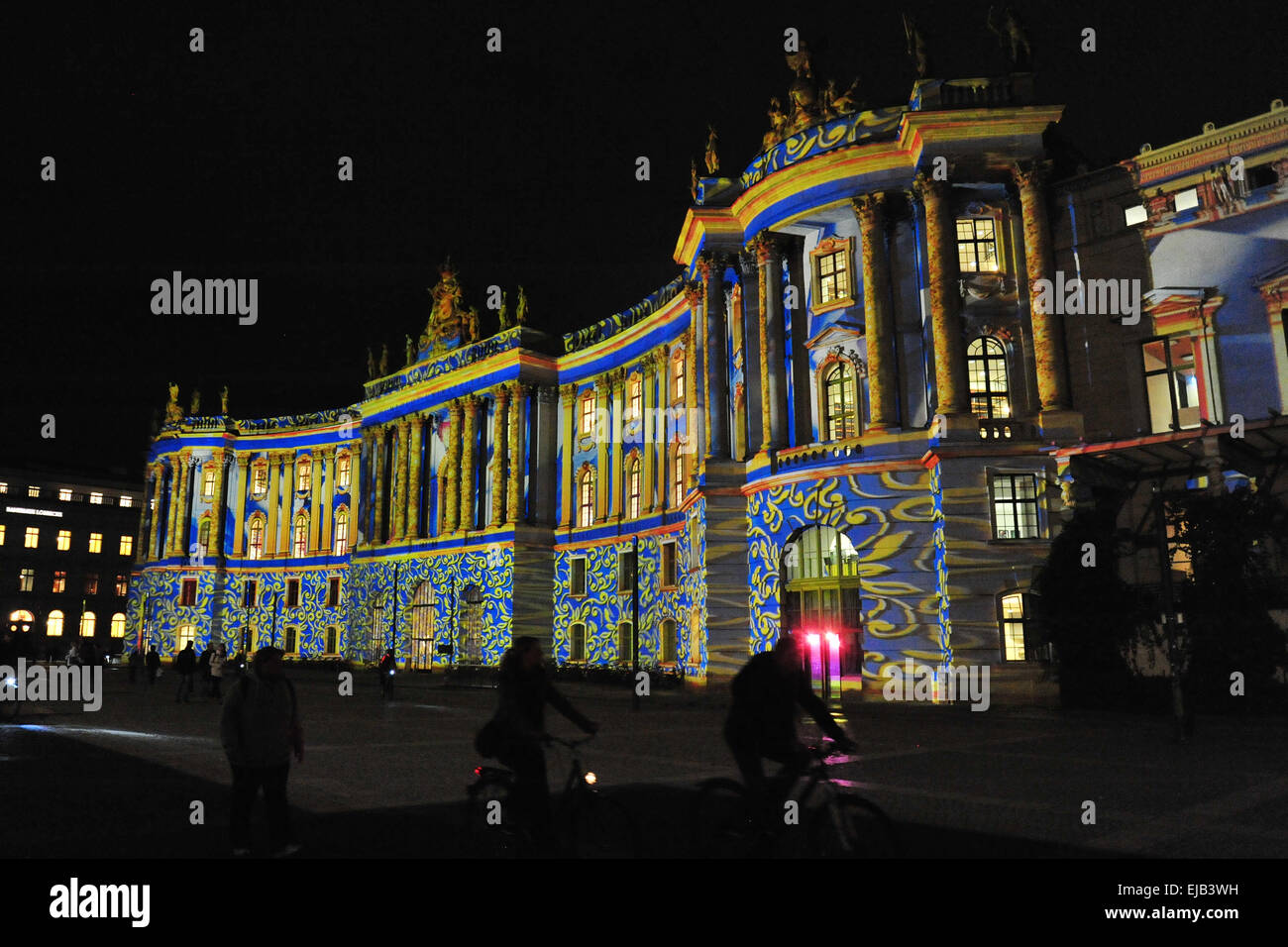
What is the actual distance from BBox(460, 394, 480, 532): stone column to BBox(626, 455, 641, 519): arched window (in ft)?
36.4

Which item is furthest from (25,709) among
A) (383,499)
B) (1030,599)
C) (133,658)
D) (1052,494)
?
(383,499)

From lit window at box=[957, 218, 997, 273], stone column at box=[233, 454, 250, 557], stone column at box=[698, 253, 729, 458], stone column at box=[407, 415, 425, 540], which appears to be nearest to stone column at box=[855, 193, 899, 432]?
lit window at box=[957, 218, 997, 273]

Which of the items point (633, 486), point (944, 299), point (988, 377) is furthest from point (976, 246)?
point (633, 486)

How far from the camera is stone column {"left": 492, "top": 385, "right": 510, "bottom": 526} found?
53.2m

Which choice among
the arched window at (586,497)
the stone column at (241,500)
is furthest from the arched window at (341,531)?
the arched window at (586,497)

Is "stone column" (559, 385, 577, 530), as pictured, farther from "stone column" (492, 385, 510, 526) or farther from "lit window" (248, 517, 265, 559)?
"lit window" (248, 517, 265, 559)

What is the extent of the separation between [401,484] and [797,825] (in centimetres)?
5563

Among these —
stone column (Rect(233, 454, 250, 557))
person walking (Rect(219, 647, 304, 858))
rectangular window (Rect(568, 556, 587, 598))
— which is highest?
stone column (Rect(233, 454, 250, 557))

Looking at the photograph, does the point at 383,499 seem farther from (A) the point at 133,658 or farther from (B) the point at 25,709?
(B) the point at 25,709

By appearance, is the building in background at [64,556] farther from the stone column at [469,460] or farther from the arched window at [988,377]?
the arched window at [988,377]

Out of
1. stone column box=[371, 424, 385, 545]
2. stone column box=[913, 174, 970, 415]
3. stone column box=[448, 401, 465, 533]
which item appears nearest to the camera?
stone column box=[913, 174, 970, 415]

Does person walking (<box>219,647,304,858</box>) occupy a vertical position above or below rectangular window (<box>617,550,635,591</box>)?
below

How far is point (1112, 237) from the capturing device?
2892cm

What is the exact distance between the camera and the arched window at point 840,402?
3102 cm
